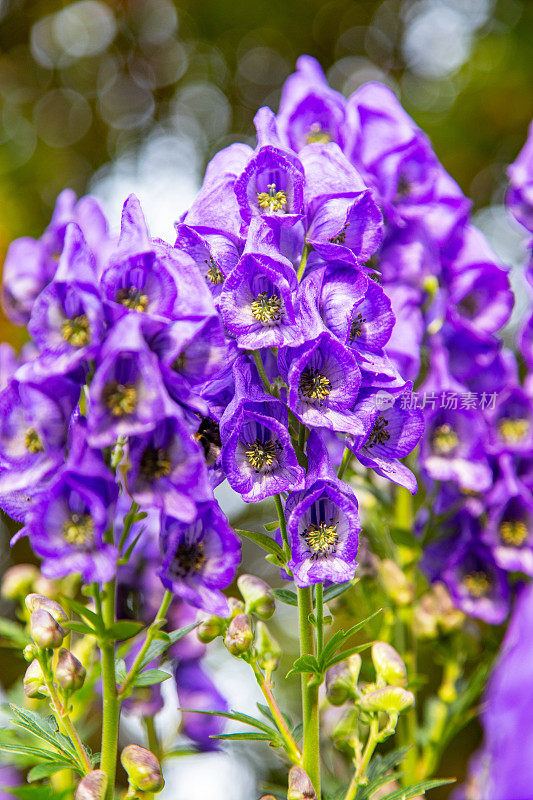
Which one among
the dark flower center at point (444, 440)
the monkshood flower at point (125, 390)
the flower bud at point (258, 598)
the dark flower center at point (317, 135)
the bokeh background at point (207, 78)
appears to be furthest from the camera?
the bokeh background at point (207, 78)

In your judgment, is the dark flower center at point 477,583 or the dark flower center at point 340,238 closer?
the dark flower center at point 340,238

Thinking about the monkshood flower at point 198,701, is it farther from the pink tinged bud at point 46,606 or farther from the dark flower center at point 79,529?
the dark flower center at point 79,529

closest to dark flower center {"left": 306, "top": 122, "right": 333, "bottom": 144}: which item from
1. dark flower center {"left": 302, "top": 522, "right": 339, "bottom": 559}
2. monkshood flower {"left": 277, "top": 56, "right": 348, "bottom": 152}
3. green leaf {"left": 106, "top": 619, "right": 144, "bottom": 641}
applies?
monkshood flower {"left": 277, "top": 56, "right": 348, "bottom": 152}

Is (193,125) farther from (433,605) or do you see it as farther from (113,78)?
(433,605)

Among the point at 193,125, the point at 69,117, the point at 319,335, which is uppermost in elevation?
the point at 319,335

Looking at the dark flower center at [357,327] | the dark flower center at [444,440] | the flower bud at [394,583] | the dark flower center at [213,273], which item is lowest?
the flower bud at [394,583]

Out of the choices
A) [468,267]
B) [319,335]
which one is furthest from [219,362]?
[468,267]

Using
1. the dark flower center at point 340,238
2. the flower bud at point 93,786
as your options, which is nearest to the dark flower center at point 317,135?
the dark flower center at point 340,238
